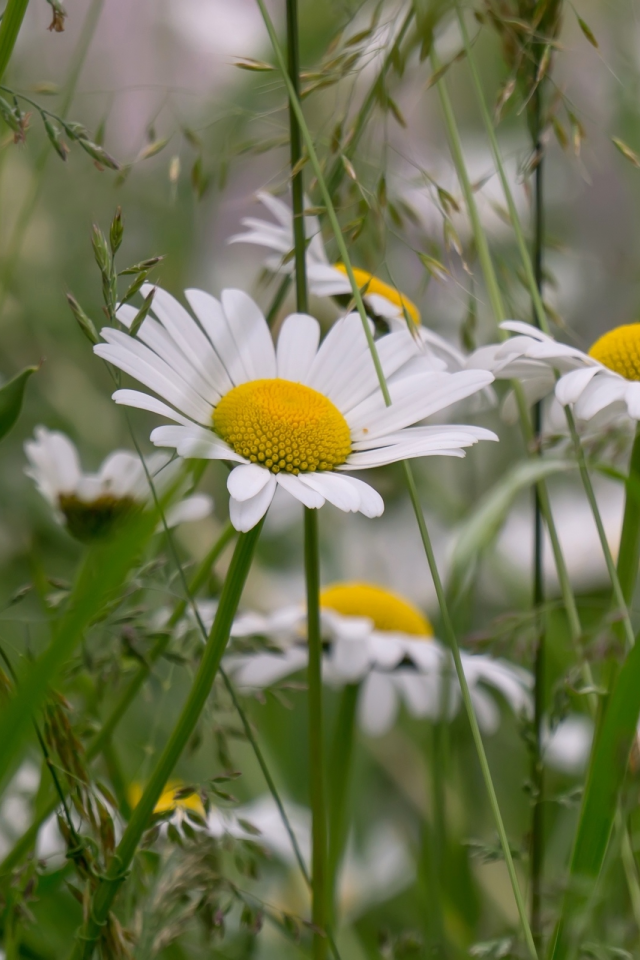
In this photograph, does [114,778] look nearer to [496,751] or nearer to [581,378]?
[581,378]

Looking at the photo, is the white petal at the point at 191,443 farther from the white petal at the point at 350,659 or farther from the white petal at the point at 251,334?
the white petal at the point at 350,659

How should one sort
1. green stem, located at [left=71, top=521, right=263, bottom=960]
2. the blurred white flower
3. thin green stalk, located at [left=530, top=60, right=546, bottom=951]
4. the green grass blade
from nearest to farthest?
the green grass blade, green stem, located at [left=71, top=521, right=263, bottom=960], thin green stalk, located at [left=530, top=60, right=546, bottom=951], the blurred white flower

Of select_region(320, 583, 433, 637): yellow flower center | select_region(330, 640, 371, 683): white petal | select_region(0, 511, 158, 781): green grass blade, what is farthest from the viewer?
select_region(320, 583, 433, 637): yellow flower center

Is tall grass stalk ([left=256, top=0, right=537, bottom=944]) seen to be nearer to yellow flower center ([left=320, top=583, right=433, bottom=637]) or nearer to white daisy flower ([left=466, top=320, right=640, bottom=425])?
white daisy flower ([left=466, top=320, right=640, bottom=425])

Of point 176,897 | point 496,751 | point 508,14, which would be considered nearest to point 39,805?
point 176,897

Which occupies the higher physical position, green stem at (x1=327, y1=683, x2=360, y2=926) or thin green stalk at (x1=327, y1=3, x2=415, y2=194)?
thin green stalk at (x1=327, y1=3, x2=415, y2=194)

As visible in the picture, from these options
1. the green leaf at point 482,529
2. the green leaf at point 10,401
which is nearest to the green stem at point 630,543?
the green leaf at point 482,529

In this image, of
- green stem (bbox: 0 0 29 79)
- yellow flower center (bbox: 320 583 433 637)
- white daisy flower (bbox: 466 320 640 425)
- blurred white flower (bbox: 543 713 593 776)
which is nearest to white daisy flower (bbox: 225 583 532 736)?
yellow flower center (bbox: 320 583 433 637)
